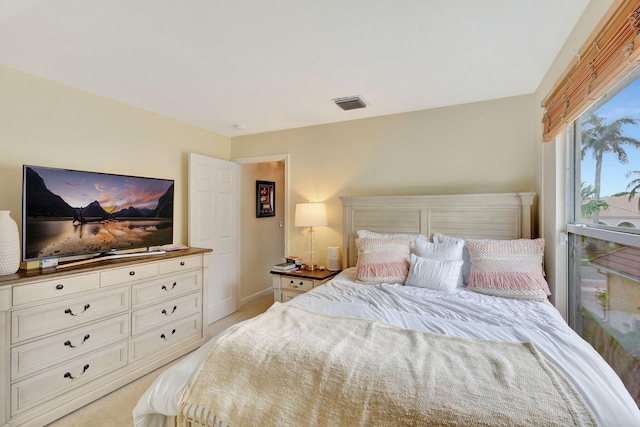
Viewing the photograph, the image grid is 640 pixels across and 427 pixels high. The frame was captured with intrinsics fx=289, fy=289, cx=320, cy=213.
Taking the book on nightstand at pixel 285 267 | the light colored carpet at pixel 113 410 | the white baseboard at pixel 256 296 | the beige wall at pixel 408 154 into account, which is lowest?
the light colored carpet at pixel 113 410

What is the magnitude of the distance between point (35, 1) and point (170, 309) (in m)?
2.38

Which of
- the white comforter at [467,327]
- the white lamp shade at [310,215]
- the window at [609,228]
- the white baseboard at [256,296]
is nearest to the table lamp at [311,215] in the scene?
the white lamp shade at [310,215]

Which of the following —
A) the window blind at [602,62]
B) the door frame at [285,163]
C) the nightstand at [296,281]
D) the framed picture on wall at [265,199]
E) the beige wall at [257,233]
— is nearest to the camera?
the window blind at [602,62]

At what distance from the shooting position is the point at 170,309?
9.05 feet

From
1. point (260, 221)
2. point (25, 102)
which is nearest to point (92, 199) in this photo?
point (25, 102)

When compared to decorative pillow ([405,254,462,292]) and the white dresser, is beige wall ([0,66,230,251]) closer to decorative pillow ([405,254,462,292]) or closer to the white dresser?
the white dresser

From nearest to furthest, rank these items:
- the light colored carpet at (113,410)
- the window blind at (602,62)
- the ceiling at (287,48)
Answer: the window blind at (602,62) < the ceiling at (287,48) < the light colored carpet at (113,410)

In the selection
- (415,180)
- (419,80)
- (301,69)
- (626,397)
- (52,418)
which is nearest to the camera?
(626,397)

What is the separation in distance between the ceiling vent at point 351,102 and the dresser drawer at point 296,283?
184cm

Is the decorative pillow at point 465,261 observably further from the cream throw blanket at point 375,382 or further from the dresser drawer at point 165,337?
the dresser drawer at point 165,337

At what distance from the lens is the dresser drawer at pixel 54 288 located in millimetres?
1836

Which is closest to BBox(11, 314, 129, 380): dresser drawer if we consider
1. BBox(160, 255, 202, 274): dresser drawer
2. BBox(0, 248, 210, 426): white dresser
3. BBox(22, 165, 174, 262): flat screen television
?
BBox(0, 248, 210, 426): white dresser

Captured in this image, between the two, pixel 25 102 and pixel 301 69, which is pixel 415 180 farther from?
pixel 25 102

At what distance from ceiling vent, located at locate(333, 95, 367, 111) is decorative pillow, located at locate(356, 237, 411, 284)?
1335 mm
